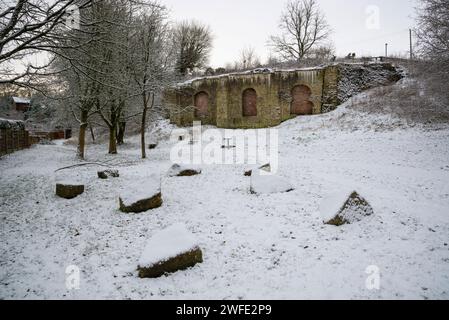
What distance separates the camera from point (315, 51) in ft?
129

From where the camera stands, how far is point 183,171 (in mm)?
10969

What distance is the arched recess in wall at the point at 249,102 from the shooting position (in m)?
25.4

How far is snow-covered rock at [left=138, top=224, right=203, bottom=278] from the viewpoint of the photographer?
182 inches

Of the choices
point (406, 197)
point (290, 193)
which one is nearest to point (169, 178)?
point (290, 193)

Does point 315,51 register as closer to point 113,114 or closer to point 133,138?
point 133,138

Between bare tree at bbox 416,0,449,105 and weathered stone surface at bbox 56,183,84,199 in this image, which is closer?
weathered stone surface at bbox 56,183,84,199

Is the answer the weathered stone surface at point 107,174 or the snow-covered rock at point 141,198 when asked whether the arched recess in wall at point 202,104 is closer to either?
the weathered stone surface at point 107,174

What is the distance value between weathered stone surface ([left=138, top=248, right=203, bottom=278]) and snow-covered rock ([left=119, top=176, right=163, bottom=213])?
2870mm

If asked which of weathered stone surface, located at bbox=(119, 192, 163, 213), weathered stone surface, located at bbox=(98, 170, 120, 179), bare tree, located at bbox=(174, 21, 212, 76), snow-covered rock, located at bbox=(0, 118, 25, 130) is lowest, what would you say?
weathered stone surface, located at bbox=(119, 192, 163, 213)

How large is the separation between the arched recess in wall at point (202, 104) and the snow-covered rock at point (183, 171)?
16.9m
